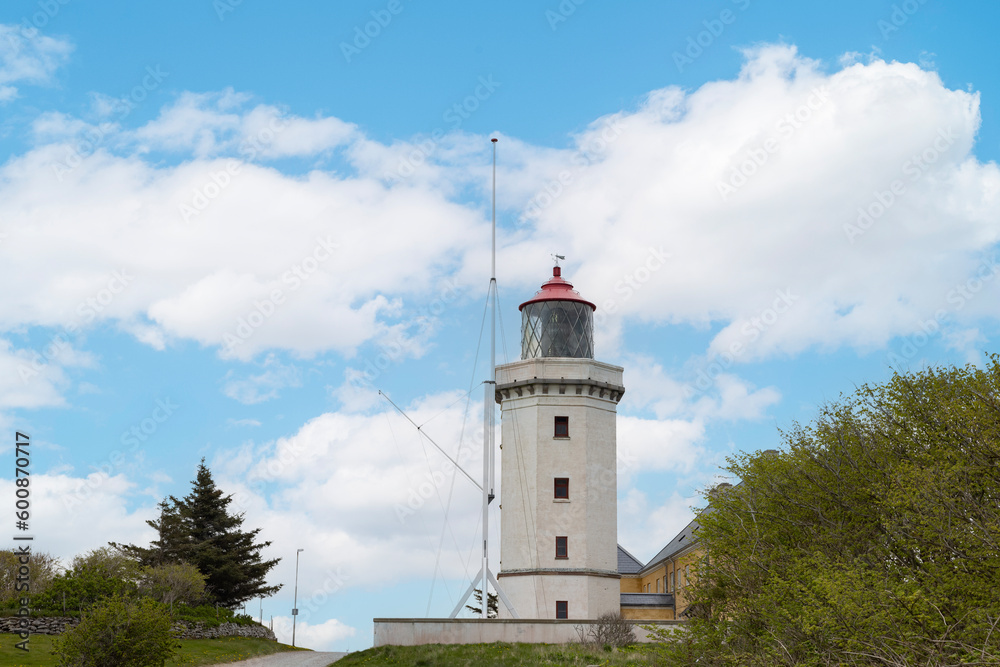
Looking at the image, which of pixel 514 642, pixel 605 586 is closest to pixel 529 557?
pixel 605 586

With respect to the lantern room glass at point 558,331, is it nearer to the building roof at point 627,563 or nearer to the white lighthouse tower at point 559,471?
the white lighthouse tower at point 559,471

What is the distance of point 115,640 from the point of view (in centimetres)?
2014

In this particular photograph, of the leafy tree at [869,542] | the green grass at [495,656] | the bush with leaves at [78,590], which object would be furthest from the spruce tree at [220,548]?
the leafy tree at [869,542]

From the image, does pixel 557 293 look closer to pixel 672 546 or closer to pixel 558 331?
pixel 558 331

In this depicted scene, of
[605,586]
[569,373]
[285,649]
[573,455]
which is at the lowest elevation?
[285,649]

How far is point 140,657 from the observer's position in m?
20.3

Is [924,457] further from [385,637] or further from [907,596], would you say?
[385,637]

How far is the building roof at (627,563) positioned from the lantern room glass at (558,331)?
19010 mm

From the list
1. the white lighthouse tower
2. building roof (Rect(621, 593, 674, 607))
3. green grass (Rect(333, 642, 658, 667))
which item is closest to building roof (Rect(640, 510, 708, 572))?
building roof (Rect(621, 593, 674, 607))

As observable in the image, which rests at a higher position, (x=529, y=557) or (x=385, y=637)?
(x=529, y=557)

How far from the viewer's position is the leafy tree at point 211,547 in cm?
4478

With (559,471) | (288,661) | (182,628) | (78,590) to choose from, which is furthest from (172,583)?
(559,471)

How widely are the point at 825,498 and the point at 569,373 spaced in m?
18.5

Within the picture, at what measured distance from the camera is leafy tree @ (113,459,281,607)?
44.8m
